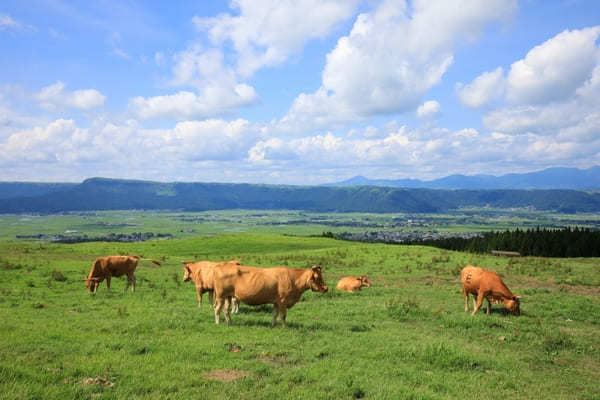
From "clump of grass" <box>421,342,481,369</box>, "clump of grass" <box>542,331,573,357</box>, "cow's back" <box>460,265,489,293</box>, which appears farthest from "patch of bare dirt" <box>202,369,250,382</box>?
"cow's back" <box>460,265,489,293</box>

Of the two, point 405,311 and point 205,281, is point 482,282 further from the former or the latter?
point 205,281

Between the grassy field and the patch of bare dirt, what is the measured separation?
0.21 ft

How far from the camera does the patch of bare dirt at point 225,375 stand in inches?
358

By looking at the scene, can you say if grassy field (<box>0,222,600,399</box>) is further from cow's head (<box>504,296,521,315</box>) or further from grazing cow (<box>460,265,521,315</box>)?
grazing cow (<box>460,265,521,315</box>)

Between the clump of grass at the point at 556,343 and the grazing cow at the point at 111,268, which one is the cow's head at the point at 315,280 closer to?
the clump of grass at the point at 556,343

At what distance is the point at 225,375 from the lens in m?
9.32

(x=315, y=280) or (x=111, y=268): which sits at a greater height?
(x=315, y=280)

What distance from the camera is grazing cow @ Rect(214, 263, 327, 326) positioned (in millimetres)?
13531

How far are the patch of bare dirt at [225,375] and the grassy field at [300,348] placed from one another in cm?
6

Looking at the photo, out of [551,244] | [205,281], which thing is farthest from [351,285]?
[551,244]

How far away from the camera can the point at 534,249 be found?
72812 millimetres

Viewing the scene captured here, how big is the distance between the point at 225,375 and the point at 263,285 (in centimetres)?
441

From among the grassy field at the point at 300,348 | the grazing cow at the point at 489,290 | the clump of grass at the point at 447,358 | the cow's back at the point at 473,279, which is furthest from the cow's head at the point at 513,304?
the clump of grass at the point at 447,358

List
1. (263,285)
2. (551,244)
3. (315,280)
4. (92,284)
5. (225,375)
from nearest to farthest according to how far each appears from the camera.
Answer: (225,375) < (263,285) < (315,280) < (92,284) < (551,244)
